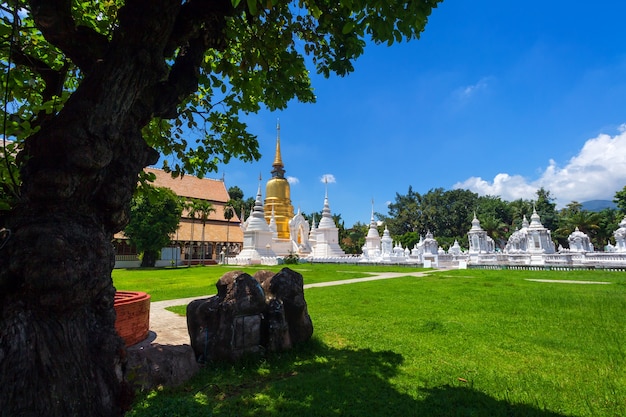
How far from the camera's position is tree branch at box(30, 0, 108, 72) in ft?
8.29

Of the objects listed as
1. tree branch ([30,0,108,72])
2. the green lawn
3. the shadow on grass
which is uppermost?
tree branch ([30,0,108,72])

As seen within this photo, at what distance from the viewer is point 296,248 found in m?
38.3

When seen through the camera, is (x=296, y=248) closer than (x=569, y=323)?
No

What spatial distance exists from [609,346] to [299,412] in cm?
497

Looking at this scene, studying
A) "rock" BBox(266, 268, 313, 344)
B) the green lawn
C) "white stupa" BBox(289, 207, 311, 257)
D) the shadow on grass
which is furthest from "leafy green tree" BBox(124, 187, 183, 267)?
the shadow on grass

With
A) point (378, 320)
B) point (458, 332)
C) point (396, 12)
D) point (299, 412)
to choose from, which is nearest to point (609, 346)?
point (458, 332)

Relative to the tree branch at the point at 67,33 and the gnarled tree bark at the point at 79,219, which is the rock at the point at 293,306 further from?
the tree branch at the point at 67,33

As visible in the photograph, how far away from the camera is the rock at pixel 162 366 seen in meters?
4.00

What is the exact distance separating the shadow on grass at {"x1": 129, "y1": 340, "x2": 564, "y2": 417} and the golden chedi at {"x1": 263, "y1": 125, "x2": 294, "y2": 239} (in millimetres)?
37288

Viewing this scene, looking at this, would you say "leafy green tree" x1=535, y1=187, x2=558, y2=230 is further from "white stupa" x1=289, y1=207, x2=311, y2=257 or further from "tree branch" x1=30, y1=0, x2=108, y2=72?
"tree branch" x1=30, y1=0, x2=108, y2=72

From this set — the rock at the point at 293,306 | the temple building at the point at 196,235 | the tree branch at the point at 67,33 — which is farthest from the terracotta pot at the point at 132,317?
the temple building at the point at 196,235

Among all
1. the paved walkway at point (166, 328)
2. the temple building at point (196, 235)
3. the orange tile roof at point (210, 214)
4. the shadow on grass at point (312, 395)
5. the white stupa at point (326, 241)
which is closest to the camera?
the shadow on grass at point (312, 395)

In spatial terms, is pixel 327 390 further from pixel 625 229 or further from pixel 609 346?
pixel 625 229

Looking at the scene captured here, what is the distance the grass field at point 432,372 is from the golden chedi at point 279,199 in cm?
3575
